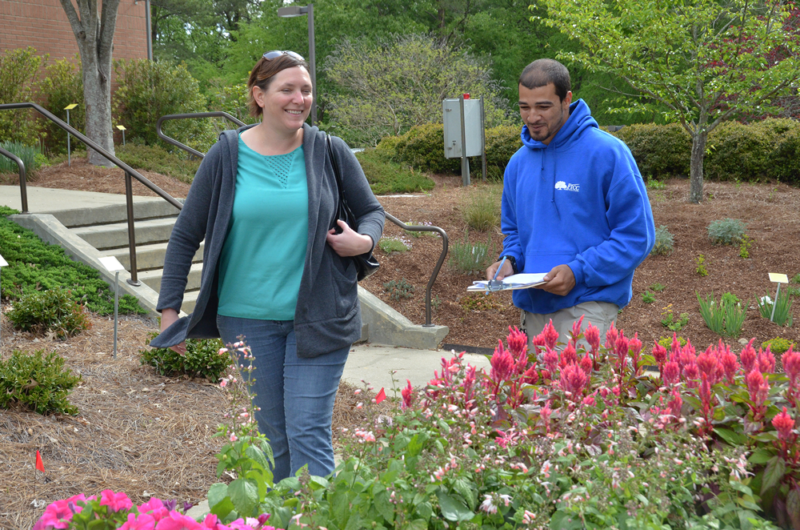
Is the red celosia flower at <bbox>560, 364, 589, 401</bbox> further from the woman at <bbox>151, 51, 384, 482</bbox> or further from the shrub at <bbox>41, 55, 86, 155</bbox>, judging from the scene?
the shrub at <bbox>41, 55, 86, 155</bbox>

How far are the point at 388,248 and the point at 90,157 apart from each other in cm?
629

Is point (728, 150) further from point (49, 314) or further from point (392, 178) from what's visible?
point (49, 314)

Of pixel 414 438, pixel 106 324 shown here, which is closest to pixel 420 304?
pixel 106 324

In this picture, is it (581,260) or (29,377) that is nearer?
(581,260)

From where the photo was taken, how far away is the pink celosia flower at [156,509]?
153cm

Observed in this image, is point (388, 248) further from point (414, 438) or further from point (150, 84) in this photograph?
point (150, 84)

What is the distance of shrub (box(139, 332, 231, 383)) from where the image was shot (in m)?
4.72

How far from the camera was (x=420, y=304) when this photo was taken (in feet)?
23.9

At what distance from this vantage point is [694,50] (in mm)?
10867

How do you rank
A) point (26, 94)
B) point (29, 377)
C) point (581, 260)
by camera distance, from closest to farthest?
point (581, 260)
point (29, 377)
point (26, 94)

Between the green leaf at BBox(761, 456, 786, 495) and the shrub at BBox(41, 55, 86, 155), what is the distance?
14.1 metres

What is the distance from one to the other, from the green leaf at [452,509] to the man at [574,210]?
1.40 metres

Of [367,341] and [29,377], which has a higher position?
[29,377]

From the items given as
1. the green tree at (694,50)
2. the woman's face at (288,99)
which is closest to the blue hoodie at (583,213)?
the woman's face at (288,99)
